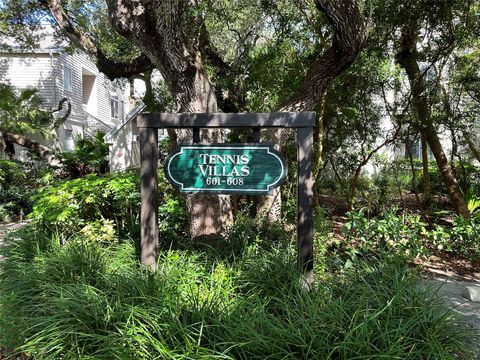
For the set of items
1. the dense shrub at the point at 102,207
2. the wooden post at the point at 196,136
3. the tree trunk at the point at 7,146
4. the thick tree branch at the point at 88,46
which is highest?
the thick tree branch at the point at 88,46

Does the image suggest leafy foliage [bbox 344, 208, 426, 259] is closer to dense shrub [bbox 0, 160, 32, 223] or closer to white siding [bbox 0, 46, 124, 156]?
dense shrub [bbox 0, 160, 32, 223]

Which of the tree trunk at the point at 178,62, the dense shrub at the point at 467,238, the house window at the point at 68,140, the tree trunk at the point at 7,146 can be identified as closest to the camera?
the tree trunk at the point at 178,62

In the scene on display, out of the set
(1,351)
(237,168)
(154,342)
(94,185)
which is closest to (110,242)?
(94,185)

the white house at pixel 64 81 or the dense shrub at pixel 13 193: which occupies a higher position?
the white house at pixel 64 81

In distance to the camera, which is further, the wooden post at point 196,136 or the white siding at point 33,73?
the white siding at point 33,73

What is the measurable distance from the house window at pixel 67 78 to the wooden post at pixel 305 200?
18903 millimetres

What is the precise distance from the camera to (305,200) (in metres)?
3.92

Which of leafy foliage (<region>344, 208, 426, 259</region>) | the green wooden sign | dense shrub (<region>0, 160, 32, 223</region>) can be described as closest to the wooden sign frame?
the green wooden sign

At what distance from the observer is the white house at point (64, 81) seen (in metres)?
18.8

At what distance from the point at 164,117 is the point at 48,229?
2.54 metres

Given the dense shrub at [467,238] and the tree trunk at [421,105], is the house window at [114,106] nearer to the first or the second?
the tree trunk at [421,105]

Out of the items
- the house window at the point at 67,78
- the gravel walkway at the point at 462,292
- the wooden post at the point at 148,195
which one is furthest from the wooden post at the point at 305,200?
the house window at the point at 67,78

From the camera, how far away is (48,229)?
5.40 m

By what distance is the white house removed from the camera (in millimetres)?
18781
